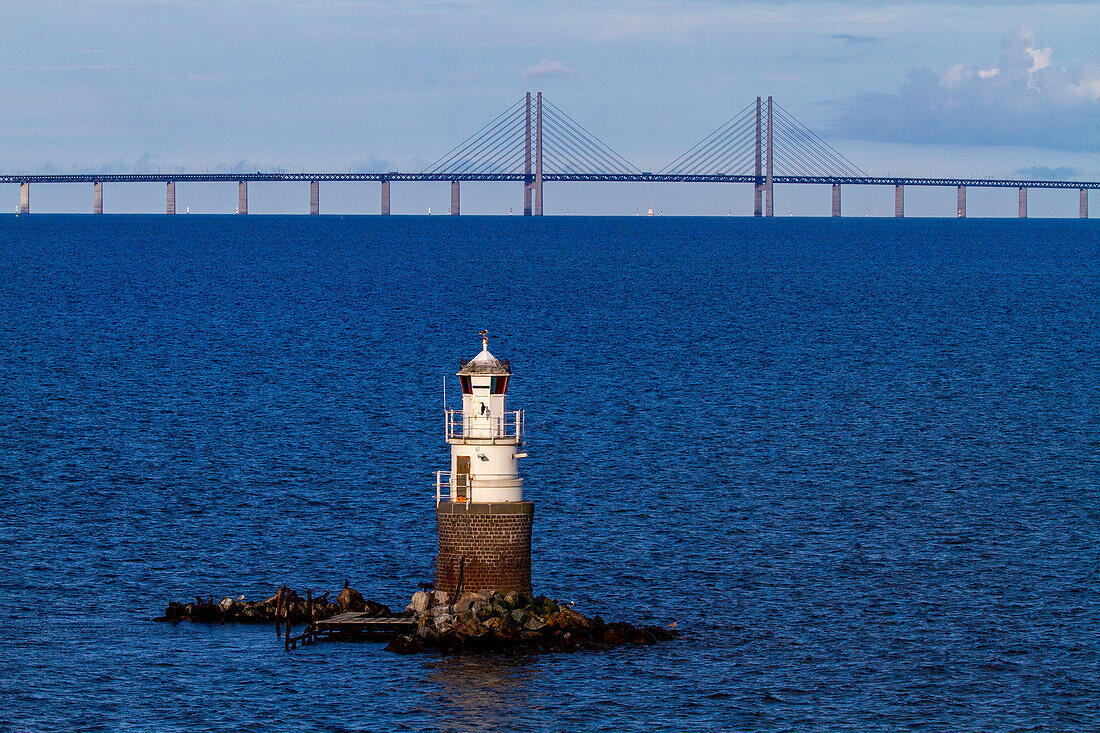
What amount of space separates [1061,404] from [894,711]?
44.8 m

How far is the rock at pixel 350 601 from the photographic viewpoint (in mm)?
41750

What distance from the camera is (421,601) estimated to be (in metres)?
40.6

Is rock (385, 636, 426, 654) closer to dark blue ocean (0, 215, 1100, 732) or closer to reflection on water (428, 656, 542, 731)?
dark blue ocean (0, 215, 1100, 732)

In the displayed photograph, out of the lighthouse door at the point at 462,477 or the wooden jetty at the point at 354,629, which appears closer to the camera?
the lighthouse door at the point at 462,477

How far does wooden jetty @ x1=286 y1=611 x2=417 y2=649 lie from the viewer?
40.3 metres

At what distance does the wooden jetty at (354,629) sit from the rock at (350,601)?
2.15 ft

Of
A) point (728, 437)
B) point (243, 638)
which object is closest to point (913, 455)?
point (728, 437)

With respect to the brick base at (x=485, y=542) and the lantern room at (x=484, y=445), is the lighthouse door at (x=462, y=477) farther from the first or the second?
the brick base at (x=485, y=542)

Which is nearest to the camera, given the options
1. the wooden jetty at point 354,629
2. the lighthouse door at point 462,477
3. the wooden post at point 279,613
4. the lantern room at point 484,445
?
the lantern room at point 484,445

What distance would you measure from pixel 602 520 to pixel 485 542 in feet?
45.3

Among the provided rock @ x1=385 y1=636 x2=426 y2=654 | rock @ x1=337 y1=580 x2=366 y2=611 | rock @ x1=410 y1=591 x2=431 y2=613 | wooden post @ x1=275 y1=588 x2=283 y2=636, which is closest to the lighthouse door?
rock @ x1=410 y1=591 x2=431 y2=613

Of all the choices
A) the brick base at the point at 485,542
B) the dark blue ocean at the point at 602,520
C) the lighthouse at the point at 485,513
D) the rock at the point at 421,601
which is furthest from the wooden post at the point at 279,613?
the brick base at the point at 485,542

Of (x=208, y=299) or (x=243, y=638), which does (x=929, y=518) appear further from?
(x=208, y=299)

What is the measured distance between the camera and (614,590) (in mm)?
45188
